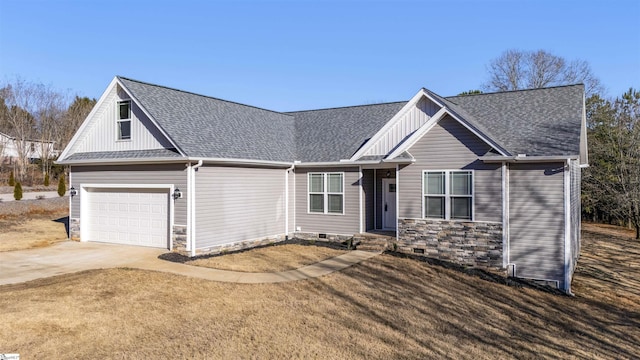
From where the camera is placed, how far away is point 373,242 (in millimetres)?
14695

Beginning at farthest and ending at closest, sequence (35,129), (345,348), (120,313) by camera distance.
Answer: (35,129) < (120,313) < (345,348)

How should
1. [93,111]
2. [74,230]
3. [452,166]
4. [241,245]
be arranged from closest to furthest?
1. [452,166]
2. [241,245]
3. [93,111]
4. [74,230]

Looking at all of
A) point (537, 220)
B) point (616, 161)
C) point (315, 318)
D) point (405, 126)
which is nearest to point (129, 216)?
point (315, 318)

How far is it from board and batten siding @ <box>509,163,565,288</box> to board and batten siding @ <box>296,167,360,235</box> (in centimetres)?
567

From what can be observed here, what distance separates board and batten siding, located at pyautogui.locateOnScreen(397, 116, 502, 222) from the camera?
41.8ft

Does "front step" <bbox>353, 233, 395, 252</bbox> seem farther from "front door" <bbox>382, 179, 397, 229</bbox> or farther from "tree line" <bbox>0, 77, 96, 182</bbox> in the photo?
"tree line" <bbox>0, 77, 96, 182</bbox>

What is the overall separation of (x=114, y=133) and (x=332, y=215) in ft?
29.3

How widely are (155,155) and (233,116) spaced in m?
4.71

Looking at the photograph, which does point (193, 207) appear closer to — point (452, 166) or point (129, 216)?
point (129, 216)

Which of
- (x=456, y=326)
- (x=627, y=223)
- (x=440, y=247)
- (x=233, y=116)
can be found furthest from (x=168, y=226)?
(x=627, y=223)

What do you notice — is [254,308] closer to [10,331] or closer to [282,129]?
[10,331]

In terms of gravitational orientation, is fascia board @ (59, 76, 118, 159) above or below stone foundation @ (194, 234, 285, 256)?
above

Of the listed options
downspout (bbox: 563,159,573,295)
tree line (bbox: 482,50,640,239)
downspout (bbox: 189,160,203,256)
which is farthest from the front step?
tree line (bbox: 482,50,640,239)

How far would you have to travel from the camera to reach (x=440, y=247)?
1349cm
